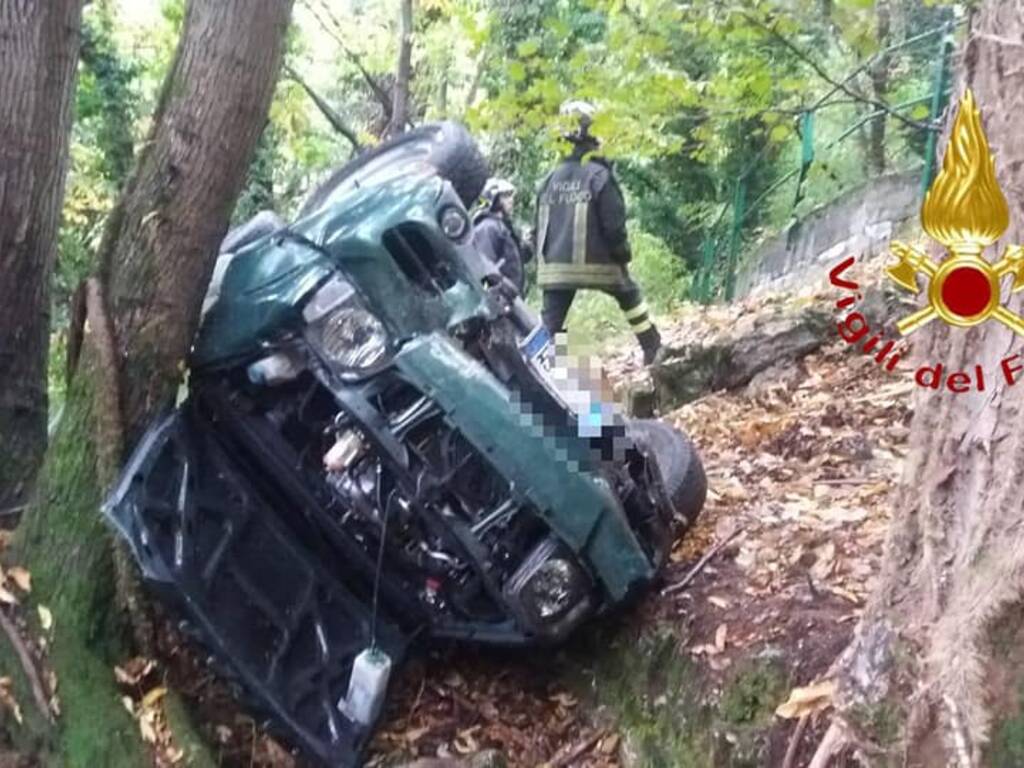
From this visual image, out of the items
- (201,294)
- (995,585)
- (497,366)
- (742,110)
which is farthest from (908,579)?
(742,110)

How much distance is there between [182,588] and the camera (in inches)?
158

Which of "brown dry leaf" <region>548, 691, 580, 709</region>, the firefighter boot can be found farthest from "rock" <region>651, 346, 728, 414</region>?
"brown dry leaf" <region>548, 691, 580, 709</region>

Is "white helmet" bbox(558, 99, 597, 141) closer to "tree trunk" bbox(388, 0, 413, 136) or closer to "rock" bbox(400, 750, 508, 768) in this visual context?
"rock" bbox(400, 750, 508, 768)

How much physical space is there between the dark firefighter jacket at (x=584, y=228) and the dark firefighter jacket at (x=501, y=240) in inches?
49.3

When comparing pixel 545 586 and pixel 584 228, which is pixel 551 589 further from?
pixel 584 228

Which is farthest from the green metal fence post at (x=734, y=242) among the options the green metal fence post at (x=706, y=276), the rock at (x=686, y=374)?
the rock at (x=686, y=374)

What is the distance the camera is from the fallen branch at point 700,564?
14.9 feet

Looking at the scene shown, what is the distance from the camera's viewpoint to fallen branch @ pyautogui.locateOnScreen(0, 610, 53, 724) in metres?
3.83

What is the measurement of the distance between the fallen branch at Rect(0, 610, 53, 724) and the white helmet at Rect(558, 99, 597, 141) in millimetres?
4099

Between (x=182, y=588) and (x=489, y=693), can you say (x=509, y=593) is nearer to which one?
(x=489, y=693)

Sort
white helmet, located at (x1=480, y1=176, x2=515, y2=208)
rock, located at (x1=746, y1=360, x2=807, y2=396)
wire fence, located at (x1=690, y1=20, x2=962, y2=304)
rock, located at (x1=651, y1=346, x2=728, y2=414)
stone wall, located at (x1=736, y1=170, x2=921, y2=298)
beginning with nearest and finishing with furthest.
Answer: white helmet, located at (x1=480, y1=176, x2=515, y2=208) → rock, located at (x1=746, y1=360, x2=807, y2=396) → rock, located at (x1=651, y1=346, x2=728, y2=414) → stone wall, located at (x1=736, y1=170, x2=921, y2=298) → wire fence, located at (x1=690, y1=20, x2=962, y2=304)

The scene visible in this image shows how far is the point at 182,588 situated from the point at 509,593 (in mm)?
1066

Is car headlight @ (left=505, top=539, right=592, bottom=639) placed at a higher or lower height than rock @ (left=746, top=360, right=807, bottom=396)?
higher

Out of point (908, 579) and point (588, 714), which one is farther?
point (588, 714)
